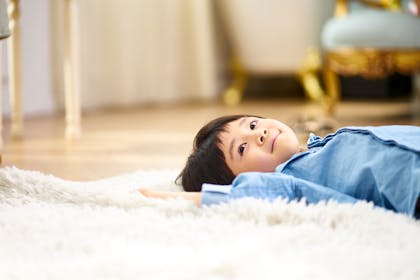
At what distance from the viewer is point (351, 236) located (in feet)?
3.64

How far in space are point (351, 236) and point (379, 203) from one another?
0.70ft

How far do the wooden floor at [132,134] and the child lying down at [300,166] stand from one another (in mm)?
626

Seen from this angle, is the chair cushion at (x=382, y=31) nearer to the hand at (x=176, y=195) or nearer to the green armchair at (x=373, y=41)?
the green armchair at (x=373, y=41)

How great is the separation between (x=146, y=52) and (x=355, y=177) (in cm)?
330

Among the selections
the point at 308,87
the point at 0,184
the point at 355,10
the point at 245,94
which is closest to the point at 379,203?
the point at 0,184

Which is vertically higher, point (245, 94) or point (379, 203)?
point (379, 203)

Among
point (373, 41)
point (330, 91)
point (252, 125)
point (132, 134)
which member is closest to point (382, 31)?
point (373, 41)

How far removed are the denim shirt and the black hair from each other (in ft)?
0.35

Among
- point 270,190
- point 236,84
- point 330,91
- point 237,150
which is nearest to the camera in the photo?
point 270,190

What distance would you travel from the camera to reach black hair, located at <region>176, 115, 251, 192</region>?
1408 millimetres

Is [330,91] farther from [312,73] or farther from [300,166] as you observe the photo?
[300,166]

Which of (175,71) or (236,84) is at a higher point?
(175,71)

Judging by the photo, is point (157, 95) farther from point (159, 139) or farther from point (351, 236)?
point (351, 236)

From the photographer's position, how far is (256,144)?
1408 millimetres
